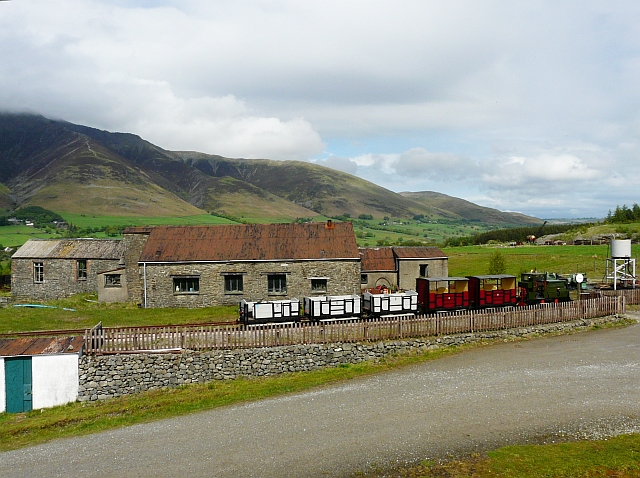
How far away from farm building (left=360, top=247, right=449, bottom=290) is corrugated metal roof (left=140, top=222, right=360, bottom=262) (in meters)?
5.21

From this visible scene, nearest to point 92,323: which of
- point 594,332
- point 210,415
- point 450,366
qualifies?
point 210,415

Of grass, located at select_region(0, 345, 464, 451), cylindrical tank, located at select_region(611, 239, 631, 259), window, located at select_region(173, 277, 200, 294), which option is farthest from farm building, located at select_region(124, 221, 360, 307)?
cylindrical tank, located at select_region(611, 239, 631, 259)

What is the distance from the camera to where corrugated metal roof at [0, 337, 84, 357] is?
22.6 meters

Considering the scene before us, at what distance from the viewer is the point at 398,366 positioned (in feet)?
83.9

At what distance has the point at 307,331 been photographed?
2659 cm

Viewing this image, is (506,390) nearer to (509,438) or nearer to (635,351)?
(509,438)

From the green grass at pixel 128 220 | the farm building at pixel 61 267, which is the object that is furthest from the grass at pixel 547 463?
the green grass at pixel 128 220

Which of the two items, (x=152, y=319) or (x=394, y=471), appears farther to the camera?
(x=152, y=319)

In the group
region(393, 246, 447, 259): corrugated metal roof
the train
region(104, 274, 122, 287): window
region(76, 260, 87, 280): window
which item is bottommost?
the train

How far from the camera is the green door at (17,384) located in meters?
22.2

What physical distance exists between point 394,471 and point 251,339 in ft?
43.5

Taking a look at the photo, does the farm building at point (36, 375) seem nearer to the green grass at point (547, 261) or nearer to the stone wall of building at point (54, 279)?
the stone wall of building at point (54, 279)

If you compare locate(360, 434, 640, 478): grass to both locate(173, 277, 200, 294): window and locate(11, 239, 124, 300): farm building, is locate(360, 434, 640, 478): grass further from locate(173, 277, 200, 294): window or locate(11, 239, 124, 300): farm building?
locate(11, 239, 124, 300): farm building

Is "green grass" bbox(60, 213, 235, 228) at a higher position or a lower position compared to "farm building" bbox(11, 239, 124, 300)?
higher
